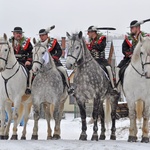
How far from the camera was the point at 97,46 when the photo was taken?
14.6 meters

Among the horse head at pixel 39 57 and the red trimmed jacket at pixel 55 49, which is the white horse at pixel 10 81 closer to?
the horse head at pixel 39 57

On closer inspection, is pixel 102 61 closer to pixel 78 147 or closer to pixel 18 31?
pixel 18 31

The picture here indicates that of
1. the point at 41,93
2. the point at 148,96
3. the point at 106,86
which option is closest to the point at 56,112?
the point at 41,93

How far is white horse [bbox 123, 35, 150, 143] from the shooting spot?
42.1 feet

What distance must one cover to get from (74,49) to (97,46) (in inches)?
62.3

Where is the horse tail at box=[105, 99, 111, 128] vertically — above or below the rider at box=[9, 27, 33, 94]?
below

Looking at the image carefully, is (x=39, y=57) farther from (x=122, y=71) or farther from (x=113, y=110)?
(x=113, y=110)

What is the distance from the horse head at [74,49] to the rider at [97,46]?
127 centimetres

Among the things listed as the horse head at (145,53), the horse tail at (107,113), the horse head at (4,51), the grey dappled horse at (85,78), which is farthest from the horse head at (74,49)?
the horse tail at (107,113)

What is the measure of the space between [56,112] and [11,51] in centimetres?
221

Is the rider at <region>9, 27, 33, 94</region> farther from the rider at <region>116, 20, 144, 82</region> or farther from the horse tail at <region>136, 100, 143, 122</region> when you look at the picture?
the horse tail at <region>136, 100, 143, 122</region>

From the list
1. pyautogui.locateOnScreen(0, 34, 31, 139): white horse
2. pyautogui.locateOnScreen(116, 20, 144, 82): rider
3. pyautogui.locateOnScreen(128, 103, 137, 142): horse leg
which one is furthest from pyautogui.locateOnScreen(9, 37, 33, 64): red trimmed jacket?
pyautogui.locateOnScreen(128, 103, 137, 142): horse leg

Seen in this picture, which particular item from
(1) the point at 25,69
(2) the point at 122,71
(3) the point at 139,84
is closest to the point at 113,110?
(2) the point at 122,71

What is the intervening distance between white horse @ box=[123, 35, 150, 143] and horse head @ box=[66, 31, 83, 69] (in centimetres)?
150
